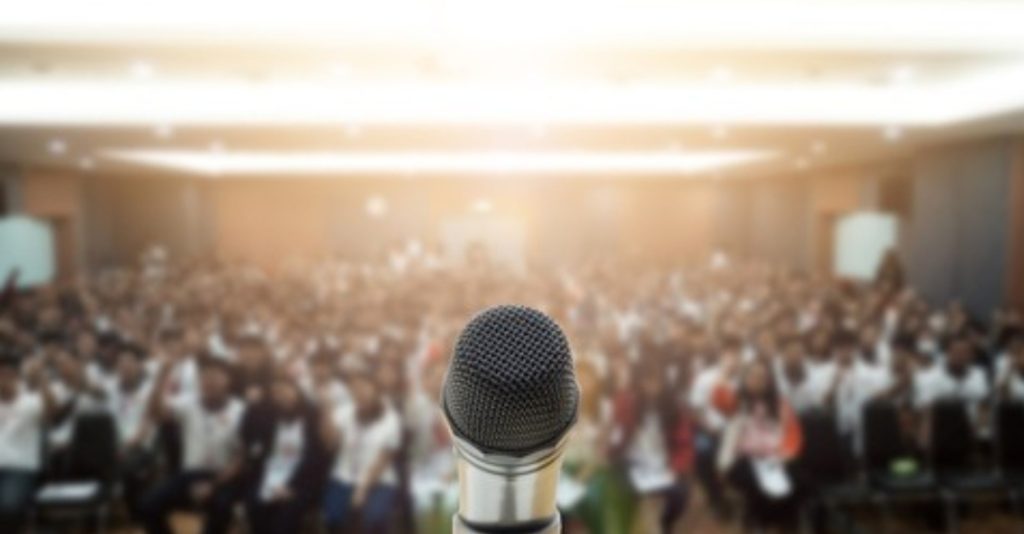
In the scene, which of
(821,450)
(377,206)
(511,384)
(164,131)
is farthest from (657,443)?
(377,206)

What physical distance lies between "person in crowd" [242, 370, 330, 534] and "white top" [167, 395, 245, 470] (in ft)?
0.74

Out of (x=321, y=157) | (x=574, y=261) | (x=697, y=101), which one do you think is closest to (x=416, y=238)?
(x=574, y=261)

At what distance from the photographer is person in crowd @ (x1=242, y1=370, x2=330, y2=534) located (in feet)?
16.8

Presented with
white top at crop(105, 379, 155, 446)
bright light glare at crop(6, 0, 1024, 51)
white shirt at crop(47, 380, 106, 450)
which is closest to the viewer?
bright light glare at crop(6, 0, 1024, 51)

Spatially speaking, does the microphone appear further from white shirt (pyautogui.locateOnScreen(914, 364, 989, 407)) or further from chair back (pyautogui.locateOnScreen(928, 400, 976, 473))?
Result: white shirt (pyautogui.locateOnScreen(914, 364, 989, 407))

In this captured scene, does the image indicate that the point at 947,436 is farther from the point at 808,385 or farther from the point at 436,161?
the point at 436,161

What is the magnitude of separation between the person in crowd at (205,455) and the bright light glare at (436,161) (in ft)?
24.1

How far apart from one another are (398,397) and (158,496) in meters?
1.67

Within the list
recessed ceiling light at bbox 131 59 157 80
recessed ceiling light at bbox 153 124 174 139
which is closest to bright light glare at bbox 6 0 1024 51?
recessed ceiling light at bbox 131 59 157 80

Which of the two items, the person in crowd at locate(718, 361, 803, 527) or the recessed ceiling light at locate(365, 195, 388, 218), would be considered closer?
the person in crowd at locate(718, 361, 803, 527)

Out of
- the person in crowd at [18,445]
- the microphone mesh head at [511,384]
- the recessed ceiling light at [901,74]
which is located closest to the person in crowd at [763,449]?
the recessed ceiling light at [901,74]

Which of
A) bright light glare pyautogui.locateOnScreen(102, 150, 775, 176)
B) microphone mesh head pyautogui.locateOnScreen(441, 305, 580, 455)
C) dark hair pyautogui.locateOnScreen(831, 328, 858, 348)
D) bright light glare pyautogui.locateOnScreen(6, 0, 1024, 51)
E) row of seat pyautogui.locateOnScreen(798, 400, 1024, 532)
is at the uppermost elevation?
bright light glare pyautogui.locateOnScreen(6, 0, 1024, 51)

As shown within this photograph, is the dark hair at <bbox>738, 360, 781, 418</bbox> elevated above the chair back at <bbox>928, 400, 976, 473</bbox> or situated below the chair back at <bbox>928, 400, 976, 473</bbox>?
above

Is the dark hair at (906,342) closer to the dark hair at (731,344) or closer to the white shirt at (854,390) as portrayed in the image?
the white shirt at (854,390)
